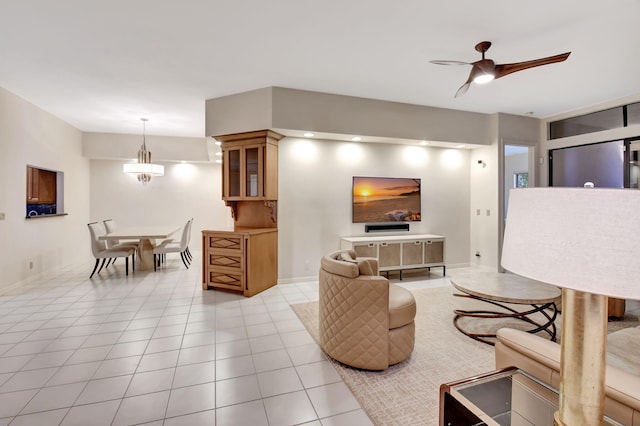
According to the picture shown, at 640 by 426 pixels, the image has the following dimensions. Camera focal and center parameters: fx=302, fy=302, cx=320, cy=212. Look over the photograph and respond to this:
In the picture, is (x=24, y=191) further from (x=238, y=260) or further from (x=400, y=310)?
(x=400, y=310)

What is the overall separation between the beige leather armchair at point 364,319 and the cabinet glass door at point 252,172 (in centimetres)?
250

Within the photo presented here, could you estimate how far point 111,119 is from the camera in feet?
19.7

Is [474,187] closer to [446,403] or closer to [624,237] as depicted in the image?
[446,403]

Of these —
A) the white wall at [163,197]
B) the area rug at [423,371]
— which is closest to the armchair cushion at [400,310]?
the area rug at [423,371]

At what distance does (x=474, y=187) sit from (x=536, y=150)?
133cm

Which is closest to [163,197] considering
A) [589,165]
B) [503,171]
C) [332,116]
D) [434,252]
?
[332,116]

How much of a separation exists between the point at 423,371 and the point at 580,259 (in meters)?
2.02

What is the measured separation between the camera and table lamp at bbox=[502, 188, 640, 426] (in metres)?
0.67

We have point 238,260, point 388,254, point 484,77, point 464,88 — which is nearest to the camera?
point 484,77

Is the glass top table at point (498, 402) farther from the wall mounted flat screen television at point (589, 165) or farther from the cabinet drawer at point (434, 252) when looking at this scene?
the wall mounted flat screen television at point (589, 165)

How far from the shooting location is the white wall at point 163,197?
7.37 m

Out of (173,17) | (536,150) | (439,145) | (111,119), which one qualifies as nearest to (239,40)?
(173,17)

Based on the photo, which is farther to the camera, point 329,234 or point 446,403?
point 329,234

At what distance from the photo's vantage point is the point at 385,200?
546 centimetres
